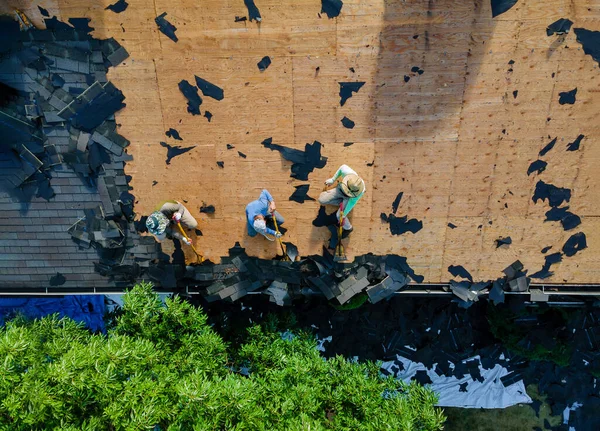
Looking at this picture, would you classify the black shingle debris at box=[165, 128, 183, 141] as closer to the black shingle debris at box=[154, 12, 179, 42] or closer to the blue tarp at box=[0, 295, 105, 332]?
the black shingle debris at box=[154, 12, 179, 42]

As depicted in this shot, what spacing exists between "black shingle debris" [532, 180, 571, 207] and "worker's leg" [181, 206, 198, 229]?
630cm

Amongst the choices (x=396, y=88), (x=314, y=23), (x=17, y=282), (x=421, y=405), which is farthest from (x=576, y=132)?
(x=17, y=282)

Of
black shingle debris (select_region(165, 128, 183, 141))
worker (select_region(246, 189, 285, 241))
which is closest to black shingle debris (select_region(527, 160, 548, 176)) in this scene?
worker (select_region(246, 189, 285, 241))

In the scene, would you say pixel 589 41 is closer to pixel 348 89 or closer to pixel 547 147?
pixel 547 147

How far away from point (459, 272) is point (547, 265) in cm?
163

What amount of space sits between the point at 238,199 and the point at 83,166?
9.53 ft

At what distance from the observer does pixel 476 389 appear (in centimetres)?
933

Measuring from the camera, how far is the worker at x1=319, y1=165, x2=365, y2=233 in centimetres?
607

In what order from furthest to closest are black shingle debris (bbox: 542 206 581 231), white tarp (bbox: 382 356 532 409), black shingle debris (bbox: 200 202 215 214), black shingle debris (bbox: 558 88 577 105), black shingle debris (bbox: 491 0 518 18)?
white tarp (bbox: 382 356 532 409), black shingle debris (bbox: 200 202 215 214), black shingle debris (bbox: 542 206 581 231), black shingle debris (bbox: 558 88 577 105), black shingle debris (bbox: 491 0 518 18)

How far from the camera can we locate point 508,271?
7203mm

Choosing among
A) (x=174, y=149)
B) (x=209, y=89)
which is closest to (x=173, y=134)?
(x=174, y=149)

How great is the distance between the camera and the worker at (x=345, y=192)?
6.07 meters

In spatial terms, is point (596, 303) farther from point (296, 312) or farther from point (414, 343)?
point (296, 312)

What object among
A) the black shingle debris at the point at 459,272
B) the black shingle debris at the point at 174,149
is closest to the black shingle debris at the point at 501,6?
the black shingle debris at the point at 459,272
